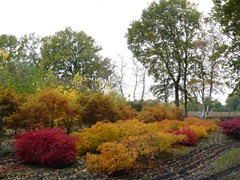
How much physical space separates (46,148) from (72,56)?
1311 inches

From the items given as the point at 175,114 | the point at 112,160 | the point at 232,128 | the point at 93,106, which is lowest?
the point at 112,160

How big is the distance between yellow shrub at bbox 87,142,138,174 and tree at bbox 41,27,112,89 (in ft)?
105

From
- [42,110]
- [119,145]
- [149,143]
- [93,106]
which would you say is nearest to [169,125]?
[93,106]

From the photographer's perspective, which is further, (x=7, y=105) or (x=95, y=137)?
(x=7, y=105)

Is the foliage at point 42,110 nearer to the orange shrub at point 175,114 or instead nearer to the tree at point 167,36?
the orange shrub at point 175,114

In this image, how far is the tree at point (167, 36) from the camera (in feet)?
101

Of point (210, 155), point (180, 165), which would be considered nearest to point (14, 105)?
point (180, 165)

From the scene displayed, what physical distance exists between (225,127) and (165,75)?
13.1 m

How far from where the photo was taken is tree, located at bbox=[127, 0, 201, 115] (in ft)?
101

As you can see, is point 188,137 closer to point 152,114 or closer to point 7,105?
point 152,114

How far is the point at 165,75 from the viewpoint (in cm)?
3312

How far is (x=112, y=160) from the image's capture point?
10.1 meters

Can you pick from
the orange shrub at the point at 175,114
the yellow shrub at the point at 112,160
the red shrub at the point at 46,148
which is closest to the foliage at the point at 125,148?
the yellow shrub at the point at 112,160

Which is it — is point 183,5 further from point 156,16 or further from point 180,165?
point 180,165
